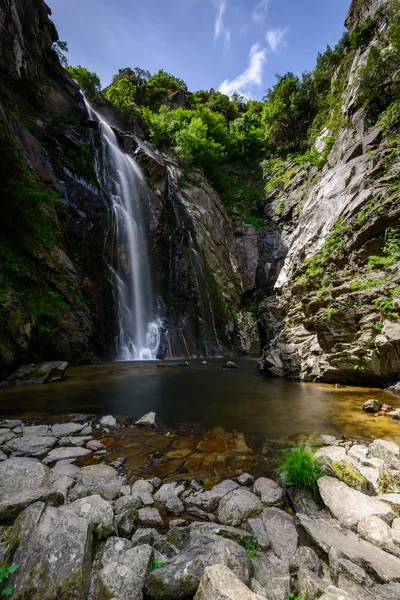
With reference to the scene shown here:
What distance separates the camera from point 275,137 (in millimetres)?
28047

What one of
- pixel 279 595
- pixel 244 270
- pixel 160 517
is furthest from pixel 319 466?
pixel 244 270

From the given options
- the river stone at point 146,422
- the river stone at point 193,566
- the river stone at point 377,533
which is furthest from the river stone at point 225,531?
the river stone at point 146,422

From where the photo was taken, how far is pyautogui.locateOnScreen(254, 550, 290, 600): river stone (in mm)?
1533

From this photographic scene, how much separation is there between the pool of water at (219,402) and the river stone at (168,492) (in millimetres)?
2046

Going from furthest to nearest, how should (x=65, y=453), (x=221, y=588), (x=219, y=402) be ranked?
(x=219, y=402), (x=65, y=453), (x=221, y=588)

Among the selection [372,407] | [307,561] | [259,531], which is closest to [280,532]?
[259,531]

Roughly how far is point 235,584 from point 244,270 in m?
24.7

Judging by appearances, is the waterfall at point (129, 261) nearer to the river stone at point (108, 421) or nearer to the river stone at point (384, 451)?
the river stone at point (108, 421)

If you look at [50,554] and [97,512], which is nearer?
[50,554]

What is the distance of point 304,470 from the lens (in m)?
2.64

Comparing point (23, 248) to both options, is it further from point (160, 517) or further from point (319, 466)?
point (319, 466)

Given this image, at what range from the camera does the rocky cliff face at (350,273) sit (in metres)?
7.21

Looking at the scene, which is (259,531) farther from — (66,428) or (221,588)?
(66,428)

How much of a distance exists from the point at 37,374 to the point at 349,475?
8387 mm
